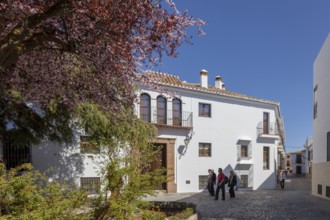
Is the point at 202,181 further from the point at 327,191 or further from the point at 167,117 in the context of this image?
the point at 327,191

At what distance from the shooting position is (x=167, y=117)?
71.5 feet

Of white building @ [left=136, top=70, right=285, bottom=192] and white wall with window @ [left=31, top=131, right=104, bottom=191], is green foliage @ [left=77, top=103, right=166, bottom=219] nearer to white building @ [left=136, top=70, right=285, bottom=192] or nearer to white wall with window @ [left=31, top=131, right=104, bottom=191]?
white wall with window @ [left=31, top=131, right=104, bottom=191]

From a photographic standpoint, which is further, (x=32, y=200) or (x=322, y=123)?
(x=322, y=123)

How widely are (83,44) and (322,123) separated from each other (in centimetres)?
1478

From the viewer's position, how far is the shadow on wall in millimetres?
16734

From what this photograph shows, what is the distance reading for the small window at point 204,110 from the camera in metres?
23.6

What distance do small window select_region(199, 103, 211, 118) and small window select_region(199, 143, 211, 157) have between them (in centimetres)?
204

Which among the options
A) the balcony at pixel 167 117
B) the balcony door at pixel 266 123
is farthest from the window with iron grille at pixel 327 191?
the balcony door at pixel 266 123

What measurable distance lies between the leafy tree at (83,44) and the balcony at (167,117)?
1231 centimetres

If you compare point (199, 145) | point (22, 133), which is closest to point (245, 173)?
point (199, 145)

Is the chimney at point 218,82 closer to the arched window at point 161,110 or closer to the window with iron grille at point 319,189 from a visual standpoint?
the arched window at point 161,110

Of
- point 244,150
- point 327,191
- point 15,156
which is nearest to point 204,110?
point 244,150

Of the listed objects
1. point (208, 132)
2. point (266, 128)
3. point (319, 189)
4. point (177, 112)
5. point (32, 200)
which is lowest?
point (319, 189)

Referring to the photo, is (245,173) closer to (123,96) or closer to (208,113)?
(208,113)
